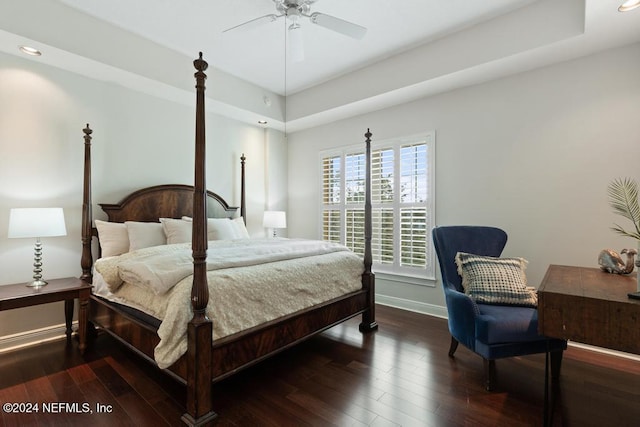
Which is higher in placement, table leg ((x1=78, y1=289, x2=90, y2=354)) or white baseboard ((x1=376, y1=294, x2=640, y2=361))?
table leg ((x1=78, y1=289, x2=90, y2=354))

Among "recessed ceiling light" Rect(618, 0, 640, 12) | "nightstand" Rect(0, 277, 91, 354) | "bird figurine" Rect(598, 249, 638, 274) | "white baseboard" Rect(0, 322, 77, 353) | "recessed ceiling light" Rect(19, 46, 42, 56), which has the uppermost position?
"recessed ceiling light" Rect(618, 0, 640, 12)

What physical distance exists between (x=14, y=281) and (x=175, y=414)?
2171 mm

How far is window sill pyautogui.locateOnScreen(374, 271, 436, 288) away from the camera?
12.3ft

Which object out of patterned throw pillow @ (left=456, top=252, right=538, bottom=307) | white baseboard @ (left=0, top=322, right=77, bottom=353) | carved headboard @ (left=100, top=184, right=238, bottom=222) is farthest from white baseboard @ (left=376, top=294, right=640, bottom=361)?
white baseboard @ (left=0, top=322, right=77, bottom=353)

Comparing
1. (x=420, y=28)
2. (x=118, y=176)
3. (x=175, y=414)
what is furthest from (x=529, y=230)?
(x=118, y=176)

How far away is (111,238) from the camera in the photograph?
121 inches

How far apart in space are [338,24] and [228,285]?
2098 millimetres

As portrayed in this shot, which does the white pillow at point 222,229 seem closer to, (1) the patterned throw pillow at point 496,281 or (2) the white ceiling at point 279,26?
(2) the white ceiling at point 279,26

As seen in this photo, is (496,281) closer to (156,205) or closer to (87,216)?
(156,205)

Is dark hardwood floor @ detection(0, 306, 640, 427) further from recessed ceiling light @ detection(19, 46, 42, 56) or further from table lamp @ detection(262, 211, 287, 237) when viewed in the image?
recessed ceiling light @ detection(19, 46, 42, 56)

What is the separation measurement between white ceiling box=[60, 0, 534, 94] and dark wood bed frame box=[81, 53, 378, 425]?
1171 mm

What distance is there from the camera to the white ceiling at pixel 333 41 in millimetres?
2611

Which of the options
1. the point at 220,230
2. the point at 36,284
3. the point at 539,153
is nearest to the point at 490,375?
the point at 539,153

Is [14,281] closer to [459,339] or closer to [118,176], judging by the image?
[118,176]
